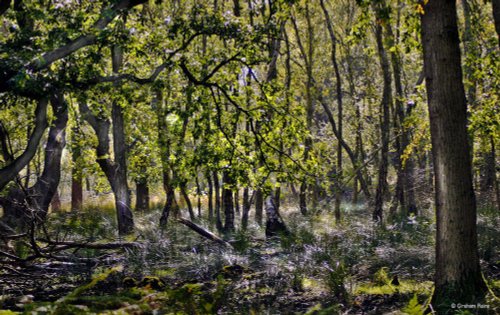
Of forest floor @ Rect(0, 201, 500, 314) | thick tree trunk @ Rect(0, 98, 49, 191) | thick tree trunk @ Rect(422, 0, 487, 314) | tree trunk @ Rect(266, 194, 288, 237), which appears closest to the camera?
thick tree trunk @ Rect(422, 0, 487, 314)

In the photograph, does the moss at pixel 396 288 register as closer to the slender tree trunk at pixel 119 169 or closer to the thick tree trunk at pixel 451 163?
the thick tree trunk at pixel 451 163

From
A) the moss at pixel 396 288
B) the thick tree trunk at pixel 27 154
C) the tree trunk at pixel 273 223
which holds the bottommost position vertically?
the moss at pixel 396 288

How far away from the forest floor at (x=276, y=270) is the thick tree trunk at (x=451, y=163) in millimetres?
460

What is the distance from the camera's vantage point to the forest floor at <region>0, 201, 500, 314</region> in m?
6.86

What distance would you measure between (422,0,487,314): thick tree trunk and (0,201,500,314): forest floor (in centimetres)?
46

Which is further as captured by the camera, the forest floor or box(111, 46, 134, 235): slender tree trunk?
box(111, 46, 134, 235): slender tree trunk

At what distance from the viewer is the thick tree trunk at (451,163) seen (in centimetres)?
591

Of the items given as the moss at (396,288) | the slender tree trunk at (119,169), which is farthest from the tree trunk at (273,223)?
the moss at (396,288)

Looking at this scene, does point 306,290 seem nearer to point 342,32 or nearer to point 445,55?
point 445,55

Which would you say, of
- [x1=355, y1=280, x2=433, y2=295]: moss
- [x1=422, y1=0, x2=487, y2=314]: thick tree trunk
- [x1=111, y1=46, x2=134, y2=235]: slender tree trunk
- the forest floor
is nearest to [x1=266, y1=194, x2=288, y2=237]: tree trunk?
the forest floor

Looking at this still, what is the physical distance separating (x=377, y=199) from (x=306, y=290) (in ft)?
23.7

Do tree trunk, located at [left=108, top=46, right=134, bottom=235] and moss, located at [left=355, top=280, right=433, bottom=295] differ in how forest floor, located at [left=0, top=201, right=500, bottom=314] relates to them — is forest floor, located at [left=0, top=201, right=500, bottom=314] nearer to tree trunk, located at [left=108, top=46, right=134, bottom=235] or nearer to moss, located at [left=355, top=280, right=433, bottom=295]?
moss, located at [left=355, top=280, right=433, bottom=295]

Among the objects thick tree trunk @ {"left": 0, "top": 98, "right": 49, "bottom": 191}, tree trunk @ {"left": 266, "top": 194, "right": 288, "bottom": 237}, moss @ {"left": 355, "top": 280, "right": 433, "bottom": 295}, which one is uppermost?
thick tree trunk @ {"left": 0, "top": 98, "right": 49, "bottom": 191}

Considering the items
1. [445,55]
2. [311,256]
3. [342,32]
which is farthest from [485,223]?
[342,32]
